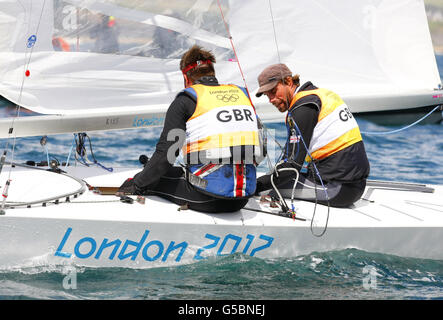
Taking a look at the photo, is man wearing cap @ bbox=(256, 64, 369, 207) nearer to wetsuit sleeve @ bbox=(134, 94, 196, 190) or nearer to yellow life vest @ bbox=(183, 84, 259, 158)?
yellow life vest @ bbox=(183, 84, 259, 158)

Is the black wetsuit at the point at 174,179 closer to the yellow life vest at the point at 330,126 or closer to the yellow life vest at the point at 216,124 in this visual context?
the yellow life vest at the point at 216,124

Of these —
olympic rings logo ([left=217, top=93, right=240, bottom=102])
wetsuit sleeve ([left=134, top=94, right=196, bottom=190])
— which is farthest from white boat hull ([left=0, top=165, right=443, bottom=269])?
olympic rings logo ([left=217, top=93, right=240, bottom=102])

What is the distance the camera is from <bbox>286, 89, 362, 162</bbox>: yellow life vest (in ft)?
10.9

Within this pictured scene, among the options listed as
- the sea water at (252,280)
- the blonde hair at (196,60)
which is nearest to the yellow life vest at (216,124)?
the blonde hair at (196,60)

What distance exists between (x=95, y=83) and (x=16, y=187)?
889 mm

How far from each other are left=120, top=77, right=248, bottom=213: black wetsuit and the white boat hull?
0.18 ft

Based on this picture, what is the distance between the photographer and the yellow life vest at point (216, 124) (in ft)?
10.0

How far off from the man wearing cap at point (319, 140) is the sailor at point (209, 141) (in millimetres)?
232

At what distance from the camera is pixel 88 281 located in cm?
297

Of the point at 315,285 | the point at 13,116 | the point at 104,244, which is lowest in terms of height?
the point at 315,285

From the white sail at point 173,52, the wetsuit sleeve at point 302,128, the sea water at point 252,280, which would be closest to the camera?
the sea water at point 252,280

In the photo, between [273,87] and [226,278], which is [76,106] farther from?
[226,278]

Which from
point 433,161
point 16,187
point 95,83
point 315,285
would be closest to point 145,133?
point 433,161

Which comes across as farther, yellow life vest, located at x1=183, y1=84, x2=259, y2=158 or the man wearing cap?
the man wearing cap
